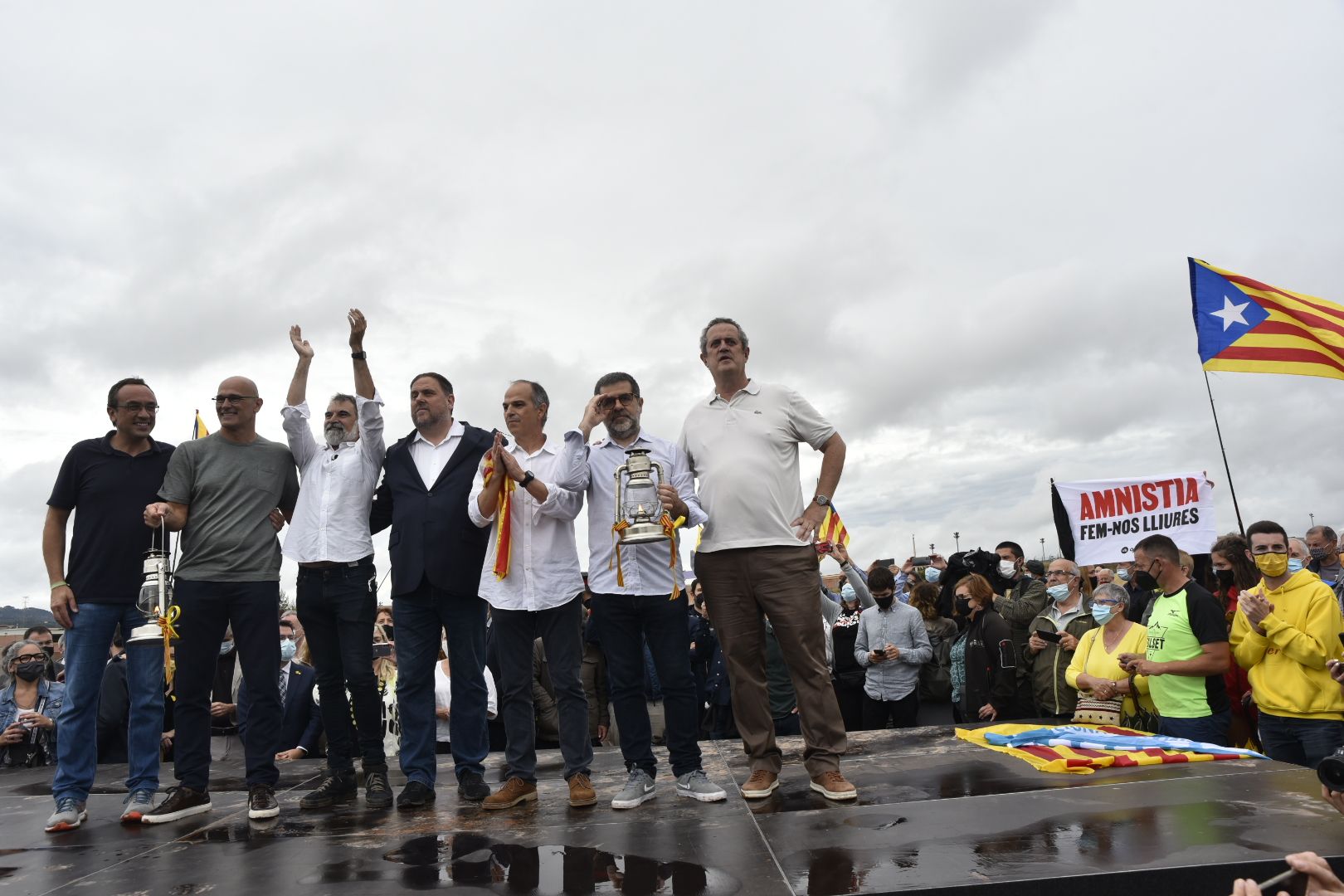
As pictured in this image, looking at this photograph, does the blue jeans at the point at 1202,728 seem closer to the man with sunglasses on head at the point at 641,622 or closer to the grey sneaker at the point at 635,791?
the man with sunglasses on head at the point at 641,622

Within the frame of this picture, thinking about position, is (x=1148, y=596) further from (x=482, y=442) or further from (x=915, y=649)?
(x=482, y=442)

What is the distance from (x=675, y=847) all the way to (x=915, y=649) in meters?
5.56

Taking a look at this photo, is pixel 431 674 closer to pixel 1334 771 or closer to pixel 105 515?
pixel 105 515

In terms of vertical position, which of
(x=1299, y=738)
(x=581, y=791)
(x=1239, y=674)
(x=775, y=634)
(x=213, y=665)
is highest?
(x=213, y=665)

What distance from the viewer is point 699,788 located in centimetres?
Answer: 499

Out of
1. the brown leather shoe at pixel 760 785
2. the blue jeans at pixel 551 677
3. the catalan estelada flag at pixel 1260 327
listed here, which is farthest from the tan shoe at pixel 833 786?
the catalan estelada flag at pixel 1260 327

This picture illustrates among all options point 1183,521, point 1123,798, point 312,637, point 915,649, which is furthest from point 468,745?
point 1183,521

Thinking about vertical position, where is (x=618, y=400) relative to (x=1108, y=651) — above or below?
above

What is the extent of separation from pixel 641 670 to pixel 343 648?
1788mm

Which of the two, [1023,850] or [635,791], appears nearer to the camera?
[1023,850]

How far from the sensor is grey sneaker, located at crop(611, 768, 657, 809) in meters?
4.84

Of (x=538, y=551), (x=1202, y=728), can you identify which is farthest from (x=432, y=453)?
(x=1202, y=728)

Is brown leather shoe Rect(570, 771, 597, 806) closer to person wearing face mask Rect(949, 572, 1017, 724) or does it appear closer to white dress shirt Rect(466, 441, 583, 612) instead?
white dress shirt Rect(466, 441, 583, 612)

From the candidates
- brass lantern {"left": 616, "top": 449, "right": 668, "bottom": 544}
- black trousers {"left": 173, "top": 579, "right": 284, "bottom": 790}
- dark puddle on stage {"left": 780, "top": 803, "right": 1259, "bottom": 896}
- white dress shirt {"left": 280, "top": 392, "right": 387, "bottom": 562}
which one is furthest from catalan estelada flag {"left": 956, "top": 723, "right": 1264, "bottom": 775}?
black trousers {"left": 173, "top": 579, "right": 284, "bottom": 790}
